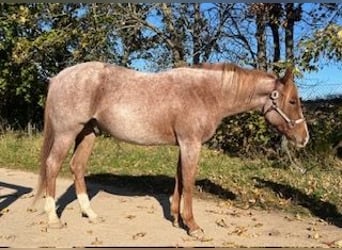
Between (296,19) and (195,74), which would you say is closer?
(195,74)

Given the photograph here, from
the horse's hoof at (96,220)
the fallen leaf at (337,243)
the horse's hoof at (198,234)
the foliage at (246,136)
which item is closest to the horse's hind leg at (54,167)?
the horse's hoof at (96,220)

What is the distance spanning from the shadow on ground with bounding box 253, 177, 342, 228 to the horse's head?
3.82 feet

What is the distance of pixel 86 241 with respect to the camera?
5547 millimetres

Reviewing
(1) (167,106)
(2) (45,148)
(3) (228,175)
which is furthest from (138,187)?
(1) (167,106)

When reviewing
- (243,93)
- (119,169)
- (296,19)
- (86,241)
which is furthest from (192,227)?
(296,19)

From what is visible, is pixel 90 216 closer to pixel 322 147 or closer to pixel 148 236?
pixel 148 236


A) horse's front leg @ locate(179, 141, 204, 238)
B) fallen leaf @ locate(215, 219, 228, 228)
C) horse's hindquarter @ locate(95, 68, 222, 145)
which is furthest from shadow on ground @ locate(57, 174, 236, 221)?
horse's hindquarter @ locate(95, 68, 222, 145)

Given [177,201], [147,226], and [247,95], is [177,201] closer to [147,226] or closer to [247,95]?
[147,226]

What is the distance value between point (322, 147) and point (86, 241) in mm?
6786

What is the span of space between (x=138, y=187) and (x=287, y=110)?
349 centimetres

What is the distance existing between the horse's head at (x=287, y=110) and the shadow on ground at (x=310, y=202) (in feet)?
3.82

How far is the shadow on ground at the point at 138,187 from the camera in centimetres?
785

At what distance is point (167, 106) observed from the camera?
19.5 feet

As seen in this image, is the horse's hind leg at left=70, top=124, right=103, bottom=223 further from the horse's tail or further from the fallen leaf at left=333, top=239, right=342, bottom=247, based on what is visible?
the fallen leaf at left=333, top=239, right=342, bottom=247
